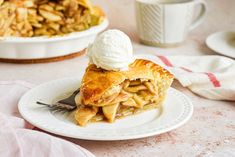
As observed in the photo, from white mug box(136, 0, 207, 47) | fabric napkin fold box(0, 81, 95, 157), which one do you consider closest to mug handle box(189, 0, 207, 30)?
white mug box(136, 0, 207, 47)

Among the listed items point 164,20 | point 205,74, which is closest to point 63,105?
point 205,74

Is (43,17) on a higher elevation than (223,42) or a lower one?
higher

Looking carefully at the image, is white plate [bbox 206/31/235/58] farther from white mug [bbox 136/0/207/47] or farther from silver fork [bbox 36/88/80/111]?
silver fork [bbox 36/88/80/111]

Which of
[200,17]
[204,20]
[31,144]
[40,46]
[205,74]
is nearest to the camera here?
[31,144]

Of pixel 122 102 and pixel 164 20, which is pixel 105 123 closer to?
pixel 122 102

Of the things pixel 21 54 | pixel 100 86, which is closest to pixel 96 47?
pixel 100 86
